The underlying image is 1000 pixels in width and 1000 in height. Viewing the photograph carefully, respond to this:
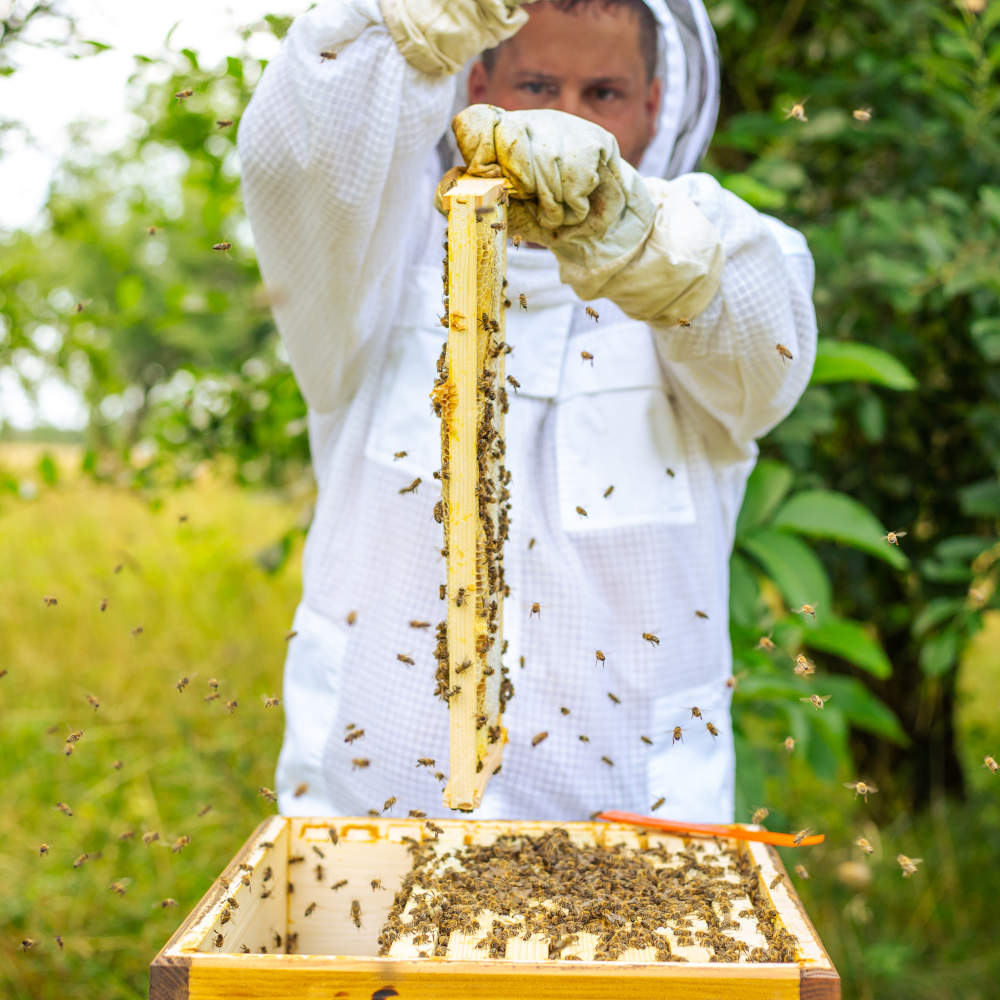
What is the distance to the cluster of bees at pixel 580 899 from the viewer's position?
1169 millimetres

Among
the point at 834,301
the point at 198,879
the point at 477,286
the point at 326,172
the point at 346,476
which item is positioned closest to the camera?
the point at 477,286

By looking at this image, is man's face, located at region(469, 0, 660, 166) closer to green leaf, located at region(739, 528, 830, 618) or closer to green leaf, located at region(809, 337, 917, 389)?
green leaf, located at region(809, 337, 917, 389)

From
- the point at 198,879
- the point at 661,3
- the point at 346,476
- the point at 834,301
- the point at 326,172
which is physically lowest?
the point at 198,879

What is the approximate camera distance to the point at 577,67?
1.81 m

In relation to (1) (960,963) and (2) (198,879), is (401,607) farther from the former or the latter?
(1) (960,963)

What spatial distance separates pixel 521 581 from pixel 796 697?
80 cm

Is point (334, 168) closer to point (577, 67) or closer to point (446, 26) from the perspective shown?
point (446, 26)

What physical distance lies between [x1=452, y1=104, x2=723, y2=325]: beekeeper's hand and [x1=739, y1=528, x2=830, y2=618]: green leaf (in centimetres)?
92

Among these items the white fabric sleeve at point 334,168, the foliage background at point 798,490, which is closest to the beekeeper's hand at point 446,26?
the white fabric sleeve at point 334,168

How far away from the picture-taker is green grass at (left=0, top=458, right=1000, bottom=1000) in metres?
3.17

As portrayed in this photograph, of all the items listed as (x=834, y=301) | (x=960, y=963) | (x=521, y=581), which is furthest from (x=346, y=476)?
(x=960, y=963)

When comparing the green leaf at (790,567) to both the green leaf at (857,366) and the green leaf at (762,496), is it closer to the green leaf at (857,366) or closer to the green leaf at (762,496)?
the green leaf at (762,496)

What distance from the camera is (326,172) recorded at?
1610 millimetres

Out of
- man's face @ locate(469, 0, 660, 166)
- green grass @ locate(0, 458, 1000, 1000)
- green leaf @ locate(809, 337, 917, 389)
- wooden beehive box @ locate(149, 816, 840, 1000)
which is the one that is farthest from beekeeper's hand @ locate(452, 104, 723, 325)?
green grass @ locate(0, 458, 1000, 1000)
